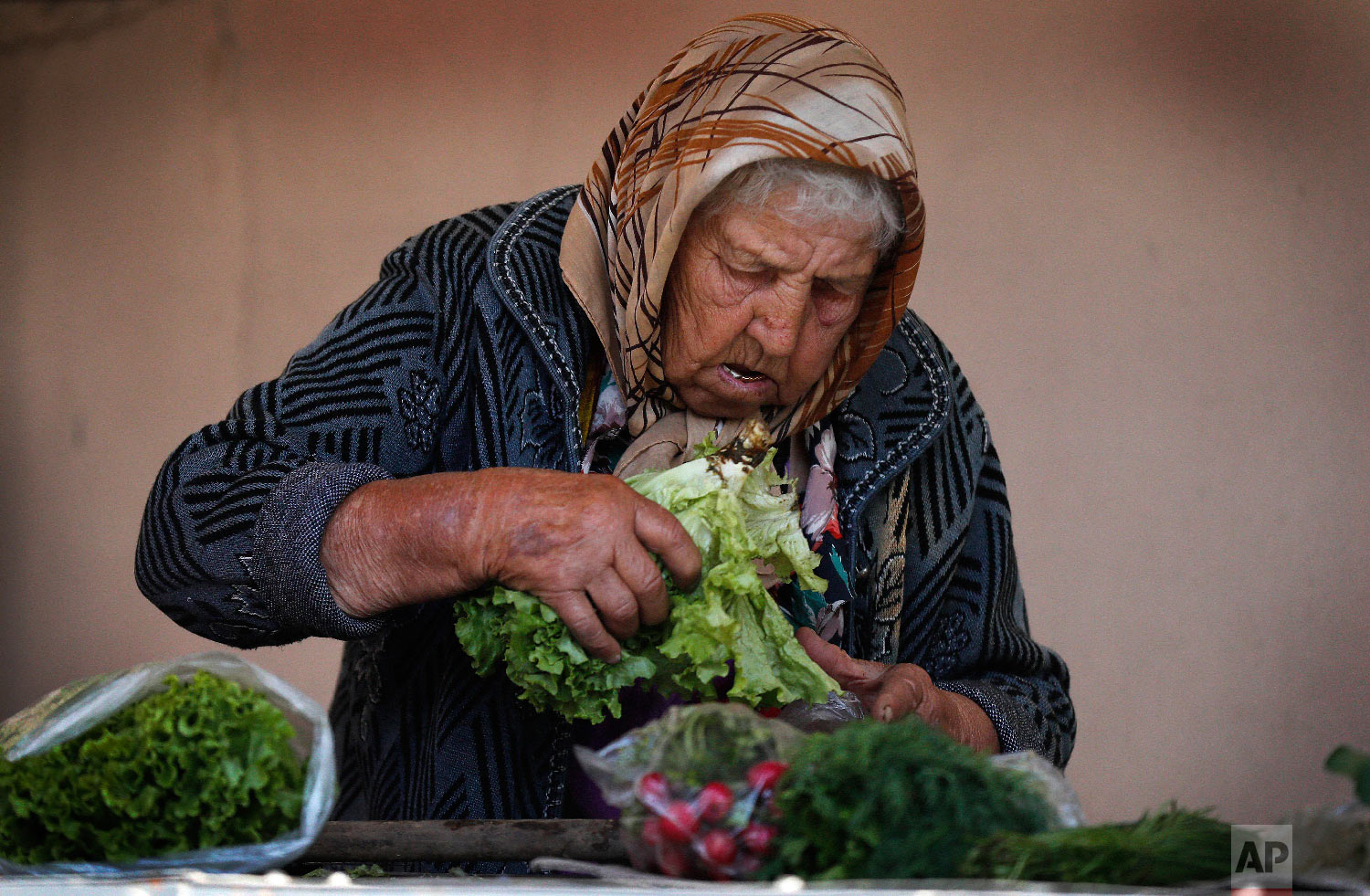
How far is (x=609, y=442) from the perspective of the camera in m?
2.91

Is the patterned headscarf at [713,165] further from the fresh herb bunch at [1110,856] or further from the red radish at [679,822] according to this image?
the fresh herb bunch at [1110,856]

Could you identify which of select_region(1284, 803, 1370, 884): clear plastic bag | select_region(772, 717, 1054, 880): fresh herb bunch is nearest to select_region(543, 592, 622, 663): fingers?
select_region(772, 717, 1054, 880): fresh herb bunch

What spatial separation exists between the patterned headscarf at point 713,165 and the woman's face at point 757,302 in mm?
66

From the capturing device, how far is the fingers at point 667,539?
2.18 m

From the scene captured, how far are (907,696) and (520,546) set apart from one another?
85 cm

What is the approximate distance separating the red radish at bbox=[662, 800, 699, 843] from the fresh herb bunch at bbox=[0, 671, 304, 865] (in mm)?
472

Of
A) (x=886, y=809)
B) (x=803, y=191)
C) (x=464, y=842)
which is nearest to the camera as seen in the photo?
(x=886, y=809)

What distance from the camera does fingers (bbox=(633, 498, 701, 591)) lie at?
2184 mm

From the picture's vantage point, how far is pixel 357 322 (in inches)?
106

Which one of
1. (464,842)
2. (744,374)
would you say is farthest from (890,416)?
(464,842)

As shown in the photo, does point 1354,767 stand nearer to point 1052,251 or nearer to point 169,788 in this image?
point 169,788

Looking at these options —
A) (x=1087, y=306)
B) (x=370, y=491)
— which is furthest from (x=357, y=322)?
(x=1087, y=306)

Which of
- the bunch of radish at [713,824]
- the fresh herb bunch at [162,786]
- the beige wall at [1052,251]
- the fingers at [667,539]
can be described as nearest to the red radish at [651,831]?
the bunch of radish at [713,824]

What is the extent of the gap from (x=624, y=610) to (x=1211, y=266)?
3.93 m
